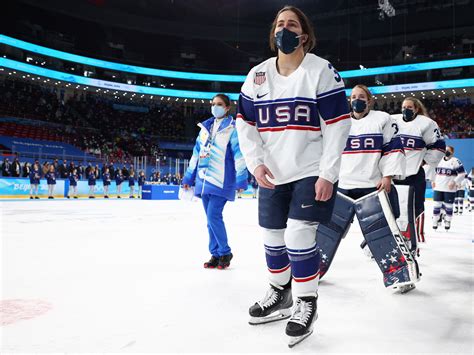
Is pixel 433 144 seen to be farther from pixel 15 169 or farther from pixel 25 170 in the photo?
pixel 25 170

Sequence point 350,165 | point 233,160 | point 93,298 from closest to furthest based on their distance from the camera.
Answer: point 93,298, point 350,165, point 233,160

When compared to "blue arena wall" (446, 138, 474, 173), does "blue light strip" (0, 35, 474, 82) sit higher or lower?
higher

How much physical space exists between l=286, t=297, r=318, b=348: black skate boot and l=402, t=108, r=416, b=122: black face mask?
2.98 m

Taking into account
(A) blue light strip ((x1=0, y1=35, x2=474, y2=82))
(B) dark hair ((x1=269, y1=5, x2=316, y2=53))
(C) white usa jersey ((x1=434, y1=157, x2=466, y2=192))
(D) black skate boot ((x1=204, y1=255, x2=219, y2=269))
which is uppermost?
(A) blue light strip ((x1=0, y1=35, x2=474, y2=82))

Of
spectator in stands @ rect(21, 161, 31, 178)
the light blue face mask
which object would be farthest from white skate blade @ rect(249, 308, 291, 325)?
spectator in stands @ rect(21, 161, 31, 178)

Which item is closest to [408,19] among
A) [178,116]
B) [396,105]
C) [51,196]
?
[396,105]

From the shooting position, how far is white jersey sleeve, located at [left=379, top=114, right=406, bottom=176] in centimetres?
324

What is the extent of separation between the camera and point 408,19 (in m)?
34.3

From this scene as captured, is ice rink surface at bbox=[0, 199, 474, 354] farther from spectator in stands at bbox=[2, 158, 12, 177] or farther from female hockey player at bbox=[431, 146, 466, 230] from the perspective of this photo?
spectator in stands at bbox=[2, 158, 12, 177]

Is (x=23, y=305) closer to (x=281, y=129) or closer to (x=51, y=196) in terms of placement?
(x=281, y=129)

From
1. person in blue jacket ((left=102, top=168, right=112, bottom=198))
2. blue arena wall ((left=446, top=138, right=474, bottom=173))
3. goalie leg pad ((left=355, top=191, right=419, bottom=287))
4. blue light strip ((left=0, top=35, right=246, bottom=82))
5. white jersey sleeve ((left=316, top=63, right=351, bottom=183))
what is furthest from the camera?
blue light strip ((left=0, top=35, right=246, bottom=82))

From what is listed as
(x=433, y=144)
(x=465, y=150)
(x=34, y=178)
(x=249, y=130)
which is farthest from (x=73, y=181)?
(x=465, y=150)

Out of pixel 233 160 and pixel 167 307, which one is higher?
pixel 233 160

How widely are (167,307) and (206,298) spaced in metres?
0.32
